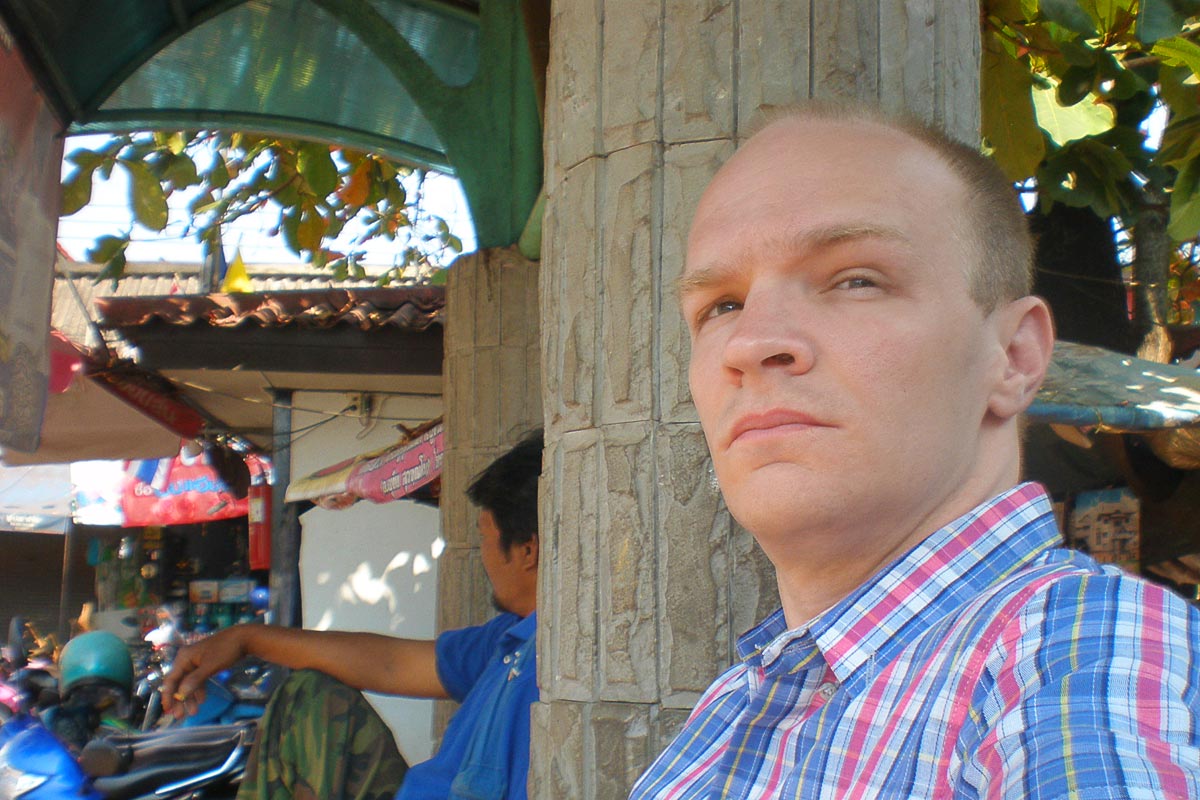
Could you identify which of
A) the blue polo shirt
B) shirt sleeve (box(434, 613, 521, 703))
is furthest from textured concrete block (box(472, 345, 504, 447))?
the blue polo shirt

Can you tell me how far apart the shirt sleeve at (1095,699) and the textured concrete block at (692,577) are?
954 mm

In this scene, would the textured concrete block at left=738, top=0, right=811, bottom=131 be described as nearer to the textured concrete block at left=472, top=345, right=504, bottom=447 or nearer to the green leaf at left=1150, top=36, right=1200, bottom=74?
the green leaf at left=1150, top=36, right=1200, bottom=74

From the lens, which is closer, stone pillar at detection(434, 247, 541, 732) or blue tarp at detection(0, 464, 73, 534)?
stone pillar at detection(434, 247, 541, 732)

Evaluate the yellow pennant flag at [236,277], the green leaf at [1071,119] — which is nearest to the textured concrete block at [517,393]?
the green leaf at [1071,119]

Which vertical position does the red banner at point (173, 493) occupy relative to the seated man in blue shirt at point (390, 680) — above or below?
above

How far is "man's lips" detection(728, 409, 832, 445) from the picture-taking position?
45.4 inches

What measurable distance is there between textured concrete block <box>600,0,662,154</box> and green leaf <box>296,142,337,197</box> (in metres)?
4.15

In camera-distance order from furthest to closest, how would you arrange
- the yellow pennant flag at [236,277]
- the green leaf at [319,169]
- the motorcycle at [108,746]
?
the yellow pennant flag at [236,277], the green leaf at [319,169], the motorcycle at [108,746]

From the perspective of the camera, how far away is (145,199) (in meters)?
5.08

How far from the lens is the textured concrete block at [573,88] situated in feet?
6.91

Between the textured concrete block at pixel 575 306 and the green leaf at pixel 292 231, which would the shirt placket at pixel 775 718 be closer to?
the textured concrete block at pixel 575 306

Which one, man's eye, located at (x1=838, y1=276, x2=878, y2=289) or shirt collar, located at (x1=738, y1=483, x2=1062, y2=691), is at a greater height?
man's eye, located at (x1=838, y1=276, x2=878, y2=289)

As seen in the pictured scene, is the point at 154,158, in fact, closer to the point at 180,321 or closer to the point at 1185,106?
the point at 180,321

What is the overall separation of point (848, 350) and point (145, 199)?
456 centimetres
